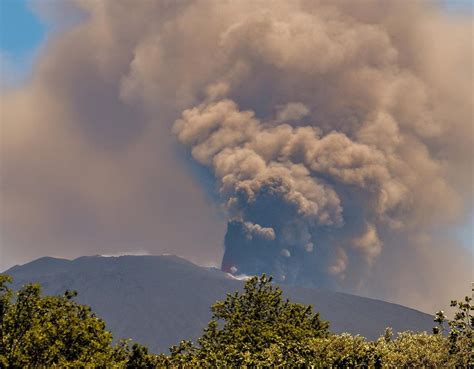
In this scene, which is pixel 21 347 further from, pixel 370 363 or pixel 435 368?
pixel 435 368

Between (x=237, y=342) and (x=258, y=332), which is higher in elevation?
(x=258, y=332)

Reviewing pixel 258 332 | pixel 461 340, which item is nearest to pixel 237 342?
pixel 258 332

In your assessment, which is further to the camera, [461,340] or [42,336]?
[461,340]

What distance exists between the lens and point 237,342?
72.2 meters

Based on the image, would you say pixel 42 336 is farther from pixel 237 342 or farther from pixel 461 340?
pixel 461 340

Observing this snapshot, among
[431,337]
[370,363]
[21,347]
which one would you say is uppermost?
[431,337]

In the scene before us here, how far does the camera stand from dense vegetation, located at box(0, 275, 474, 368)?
4984 cm

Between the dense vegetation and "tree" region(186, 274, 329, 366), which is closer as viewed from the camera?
the dense vegetation

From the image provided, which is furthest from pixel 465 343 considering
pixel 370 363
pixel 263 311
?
pixel 263 311

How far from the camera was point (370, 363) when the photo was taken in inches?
2461

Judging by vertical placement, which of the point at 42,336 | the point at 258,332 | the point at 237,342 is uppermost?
the point at 258,332

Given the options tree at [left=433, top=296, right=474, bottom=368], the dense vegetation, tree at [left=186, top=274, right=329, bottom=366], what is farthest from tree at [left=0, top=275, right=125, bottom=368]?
tree at [left=433, top=296, right=474, bottom=368]

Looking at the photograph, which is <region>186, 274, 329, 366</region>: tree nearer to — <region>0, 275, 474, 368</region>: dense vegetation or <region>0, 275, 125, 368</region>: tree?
<region>0, 275, 474, 368</region>: dense vegetation

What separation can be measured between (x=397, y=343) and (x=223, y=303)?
69.1 ft
